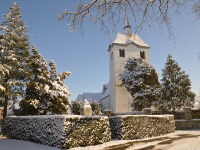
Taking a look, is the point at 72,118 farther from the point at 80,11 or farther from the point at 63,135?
the point at 80,11

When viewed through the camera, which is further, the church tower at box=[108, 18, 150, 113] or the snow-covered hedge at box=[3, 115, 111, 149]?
the church tower at box=[108, 18, 150, 113]

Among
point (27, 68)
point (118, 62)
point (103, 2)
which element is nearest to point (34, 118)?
point (103, 2)

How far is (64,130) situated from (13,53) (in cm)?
1288

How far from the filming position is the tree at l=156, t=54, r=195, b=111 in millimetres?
24188

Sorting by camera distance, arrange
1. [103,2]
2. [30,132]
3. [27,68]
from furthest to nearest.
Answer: [27,68] < [30,132] < [103,2]

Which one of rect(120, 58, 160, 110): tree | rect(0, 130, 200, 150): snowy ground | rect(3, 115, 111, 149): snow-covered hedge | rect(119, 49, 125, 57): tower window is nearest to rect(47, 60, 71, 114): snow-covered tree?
rect(3, 115, 111, 149): snow-covered hedge

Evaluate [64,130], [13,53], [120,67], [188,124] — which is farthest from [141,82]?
[64,130]

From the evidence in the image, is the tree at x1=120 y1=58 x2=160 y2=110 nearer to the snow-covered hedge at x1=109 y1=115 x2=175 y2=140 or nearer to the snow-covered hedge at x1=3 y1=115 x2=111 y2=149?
the snow-covered hedge at x1=109 y1=115 x2=175 y2=140

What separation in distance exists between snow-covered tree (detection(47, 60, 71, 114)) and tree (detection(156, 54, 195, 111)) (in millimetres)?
15141

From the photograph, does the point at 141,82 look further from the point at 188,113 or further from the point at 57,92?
the point at 57,92

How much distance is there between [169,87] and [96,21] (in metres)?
22.9

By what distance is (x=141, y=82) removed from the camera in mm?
30266

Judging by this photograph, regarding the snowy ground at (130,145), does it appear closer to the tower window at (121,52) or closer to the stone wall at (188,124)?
the stone wall at (188,124)

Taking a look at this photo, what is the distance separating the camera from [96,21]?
17.3ft
